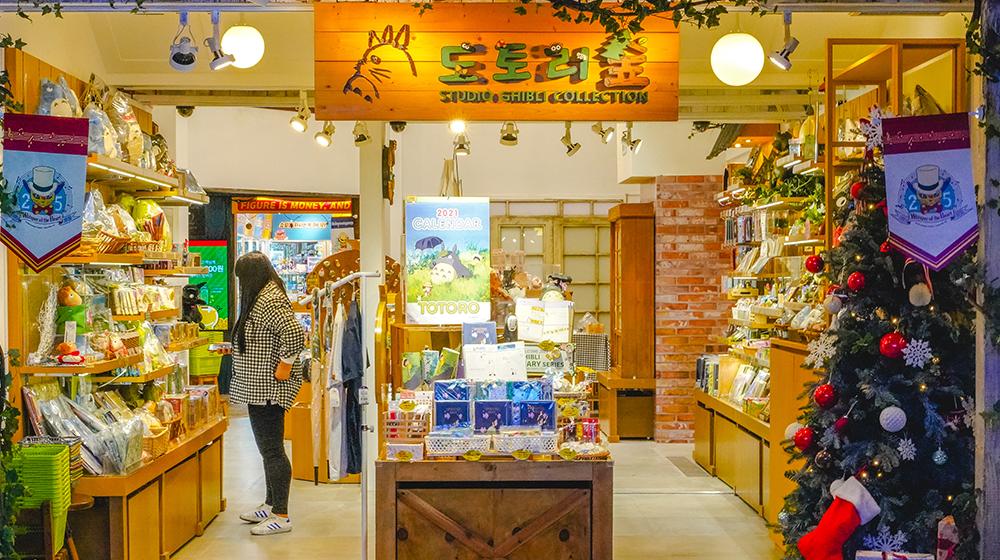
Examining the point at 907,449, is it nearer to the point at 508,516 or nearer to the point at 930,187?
the point at 930,187

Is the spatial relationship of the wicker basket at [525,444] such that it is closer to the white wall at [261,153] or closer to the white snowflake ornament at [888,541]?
the white snowflake ornament at [888,541]

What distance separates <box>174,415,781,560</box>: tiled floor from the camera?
15.8ft

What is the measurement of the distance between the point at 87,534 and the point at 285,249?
7.90 m

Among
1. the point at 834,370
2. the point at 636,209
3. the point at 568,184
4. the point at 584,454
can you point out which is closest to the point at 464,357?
the point at 584,454

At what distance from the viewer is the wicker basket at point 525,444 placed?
12.2 ft

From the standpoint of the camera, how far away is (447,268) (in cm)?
439

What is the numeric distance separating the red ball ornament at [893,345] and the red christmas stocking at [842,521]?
1.68ft

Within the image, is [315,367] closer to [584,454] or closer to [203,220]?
[584,454]

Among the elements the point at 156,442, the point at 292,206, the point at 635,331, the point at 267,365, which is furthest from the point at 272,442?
the point at 292,206

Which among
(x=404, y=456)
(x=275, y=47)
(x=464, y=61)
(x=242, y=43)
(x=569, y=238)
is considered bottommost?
(x=404, y=456)

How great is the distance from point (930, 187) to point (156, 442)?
12.9 ft

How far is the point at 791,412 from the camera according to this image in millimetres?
4676

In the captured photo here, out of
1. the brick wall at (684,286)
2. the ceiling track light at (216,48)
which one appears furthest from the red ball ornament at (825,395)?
the brick wall at (684,286)

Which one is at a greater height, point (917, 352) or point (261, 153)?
point (261, 153)
